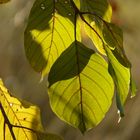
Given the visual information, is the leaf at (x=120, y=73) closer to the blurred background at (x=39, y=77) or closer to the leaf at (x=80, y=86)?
the leaf at (x=80, y=86)

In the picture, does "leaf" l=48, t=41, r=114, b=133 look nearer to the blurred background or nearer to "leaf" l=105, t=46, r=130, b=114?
"leaf" l=105, t=46, r=130, b=114

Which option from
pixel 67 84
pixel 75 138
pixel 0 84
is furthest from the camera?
pixel 75 138

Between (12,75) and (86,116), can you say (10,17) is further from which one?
(86,116)

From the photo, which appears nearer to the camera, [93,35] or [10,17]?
[93,35]

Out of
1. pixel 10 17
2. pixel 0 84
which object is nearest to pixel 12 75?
pixel 10 17

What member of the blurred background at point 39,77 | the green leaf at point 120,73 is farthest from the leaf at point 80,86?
the blurred background at point 39,77

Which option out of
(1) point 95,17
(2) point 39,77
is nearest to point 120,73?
(1) point 95,17

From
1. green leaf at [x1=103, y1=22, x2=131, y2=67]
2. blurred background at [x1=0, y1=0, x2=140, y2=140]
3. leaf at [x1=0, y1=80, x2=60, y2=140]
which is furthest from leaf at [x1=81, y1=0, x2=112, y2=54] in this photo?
blurred background at [x1=0, y1=0, x2=140, y2=140]
